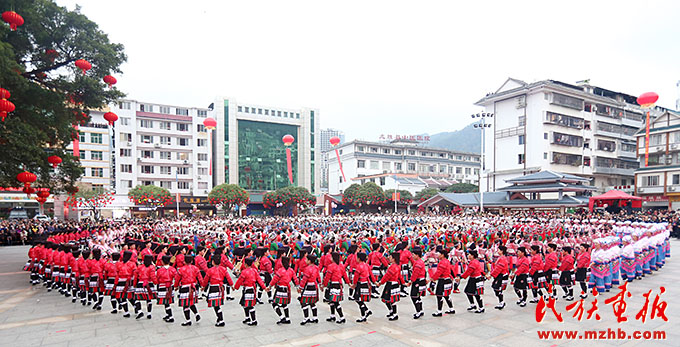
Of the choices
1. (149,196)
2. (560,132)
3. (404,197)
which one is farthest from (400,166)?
(149,196)

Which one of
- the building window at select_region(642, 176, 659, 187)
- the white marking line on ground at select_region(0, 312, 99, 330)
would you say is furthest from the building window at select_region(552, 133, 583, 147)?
the white marking line on ground at select_region(0, 312, 99, 330)

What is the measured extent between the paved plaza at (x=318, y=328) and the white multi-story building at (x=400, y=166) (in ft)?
175

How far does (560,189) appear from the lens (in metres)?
37.3

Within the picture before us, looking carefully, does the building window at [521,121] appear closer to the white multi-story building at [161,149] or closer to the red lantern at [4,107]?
the white multi-story building at [161,149]

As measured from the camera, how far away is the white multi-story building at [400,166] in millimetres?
66062

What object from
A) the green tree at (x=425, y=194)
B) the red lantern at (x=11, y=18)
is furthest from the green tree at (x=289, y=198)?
the red lantern at (x=11, y=18)

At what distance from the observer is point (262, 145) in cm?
6406

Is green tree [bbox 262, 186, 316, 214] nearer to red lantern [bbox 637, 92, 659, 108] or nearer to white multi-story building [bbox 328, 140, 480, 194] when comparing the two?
white multi-story building [bbox 328, 140, 480, 194]

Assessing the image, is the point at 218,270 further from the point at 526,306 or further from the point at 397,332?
the point at 526,306

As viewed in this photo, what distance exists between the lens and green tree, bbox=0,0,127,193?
13.5m

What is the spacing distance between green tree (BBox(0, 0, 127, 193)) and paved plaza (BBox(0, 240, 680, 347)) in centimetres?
624

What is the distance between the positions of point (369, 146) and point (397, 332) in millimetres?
61148

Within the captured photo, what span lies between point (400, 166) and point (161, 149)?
3986 cm

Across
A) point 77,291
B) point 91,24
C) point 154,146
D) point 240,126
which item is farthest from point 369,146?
point 77,291
